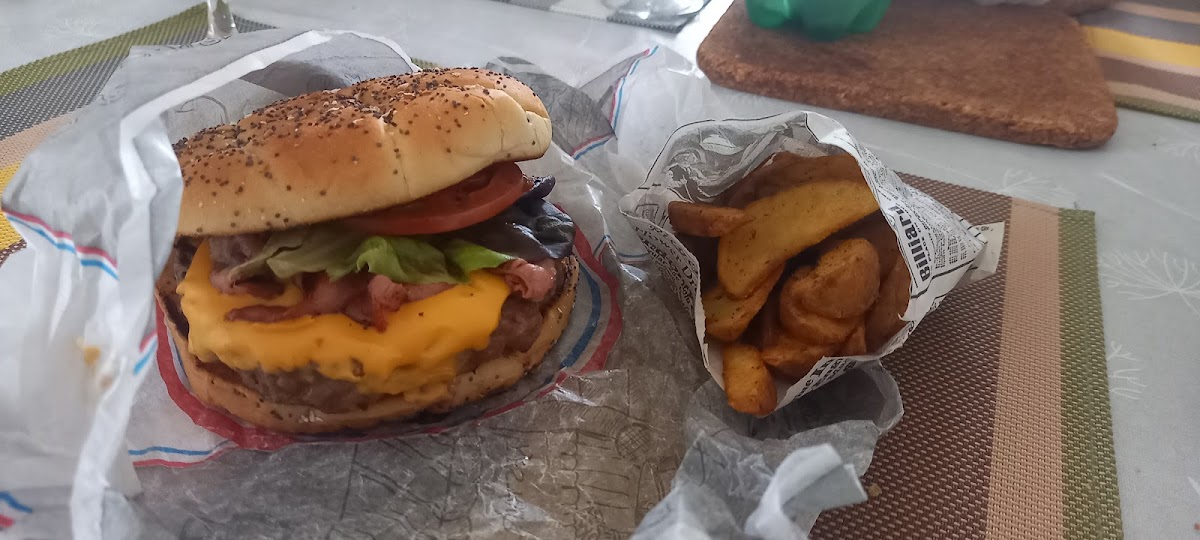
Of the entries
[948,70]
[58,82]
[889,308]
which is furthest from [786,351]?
[58,82]

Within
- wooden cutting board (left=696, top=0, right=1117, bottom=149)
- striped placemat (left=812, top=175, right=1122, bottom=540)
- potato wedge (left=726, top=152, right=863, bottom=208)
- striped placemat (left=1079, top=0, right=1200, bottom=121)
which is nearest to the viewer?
striped placemat (left=812, top=175, right=1122, bottom=540)

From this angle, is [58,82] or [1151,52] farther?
[1151,52]

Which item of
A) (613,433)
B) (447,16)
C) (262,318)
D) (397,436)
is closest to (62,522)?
(262,318)

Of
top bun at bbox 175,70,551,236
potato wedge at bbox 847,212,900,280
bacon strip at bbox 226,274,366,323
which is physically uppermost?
top bun at bbox 175,70,551,236

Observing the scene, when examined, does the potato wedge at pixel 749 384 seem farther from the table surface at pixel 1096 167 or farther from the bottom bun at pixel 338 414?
the table surface at pixel 1096 167

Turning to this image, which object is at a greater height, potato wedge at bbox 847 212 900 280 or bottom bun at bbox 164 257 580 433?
potato wedge at bbox 847 212 900 280

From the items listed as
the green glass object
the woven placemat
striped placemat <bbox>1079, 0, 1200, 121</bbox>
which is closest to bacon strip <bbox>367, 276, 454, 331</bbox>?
the woven placemat

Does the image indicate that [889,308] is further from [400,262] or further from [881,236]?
[400,262]

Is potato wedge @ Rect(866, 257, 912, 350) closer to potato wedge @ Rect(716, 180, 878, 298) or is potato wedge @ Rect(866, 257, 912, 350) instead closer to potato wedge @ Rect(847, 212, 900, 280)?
potato wedge @ Rect(847, 212, 900, 280)
